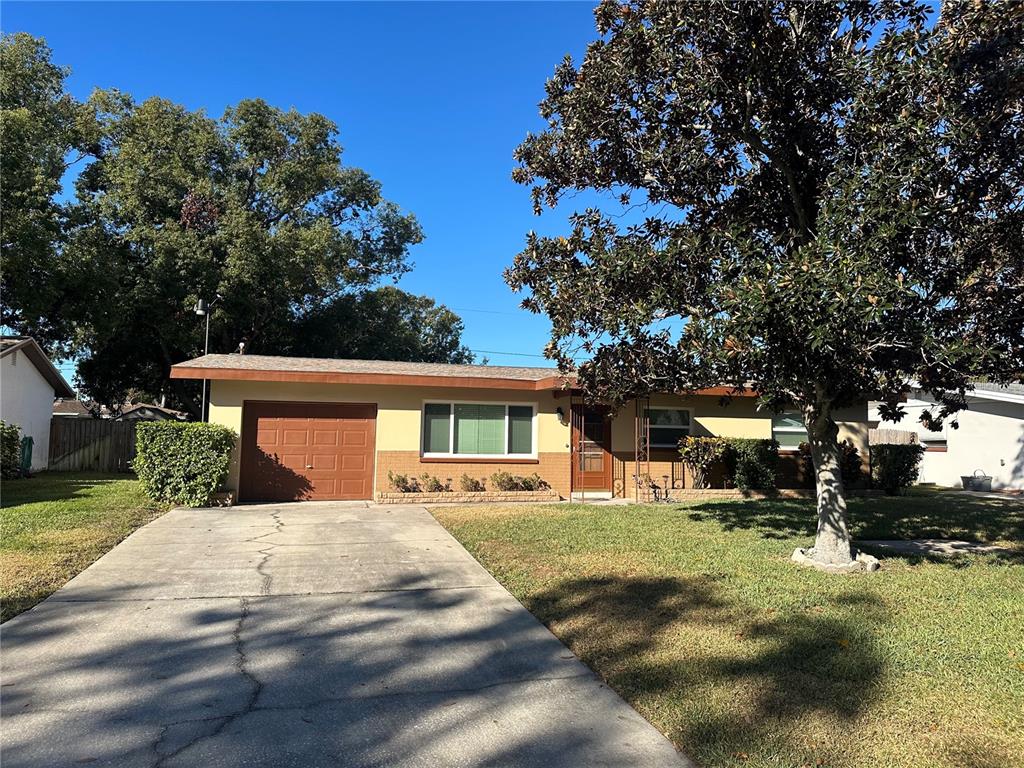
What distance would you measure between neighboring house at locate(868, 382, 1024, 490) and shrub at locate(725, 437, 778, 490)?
3.58 metres

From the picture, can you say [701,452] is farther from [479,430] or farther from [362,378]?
[362,378]

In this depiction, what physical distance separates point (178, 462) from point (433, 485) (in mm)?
4945

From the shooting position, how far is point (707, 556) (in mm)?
8477

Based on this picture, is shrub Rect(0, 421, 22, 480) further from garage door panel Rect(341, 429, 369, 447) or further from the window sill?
the window sill

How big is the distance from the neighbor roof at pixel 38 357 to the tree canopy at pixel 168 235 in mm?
1553

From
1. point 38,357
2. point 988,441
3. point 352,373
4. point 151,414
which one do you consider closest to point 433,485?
point 352,373

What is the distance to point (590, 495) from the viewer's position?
15.6m

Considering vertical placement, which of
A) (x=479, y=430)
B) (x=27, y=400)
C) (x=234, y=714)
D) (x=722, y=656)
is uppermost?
(x=27, y=400)

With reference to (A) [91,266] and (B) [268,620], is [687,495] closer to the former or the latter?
(B) [268,620]

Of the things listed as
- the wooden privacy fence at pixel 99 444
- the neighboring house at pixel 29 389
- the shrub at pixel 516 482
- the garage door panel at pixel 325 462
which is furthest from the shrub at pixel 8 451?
the shrub at pixel 516 482

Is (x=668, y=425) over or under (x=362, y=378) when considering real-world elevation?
under

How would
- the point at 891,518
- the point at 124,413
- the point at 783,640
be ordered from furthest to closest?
1. the point at 124,413
2. the point at 891,518
3. the point at 783,640

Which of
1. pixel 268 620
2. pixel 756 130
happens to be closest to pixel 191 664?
pixel 268 620

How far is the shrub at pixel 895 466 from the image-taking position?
55.8ft
